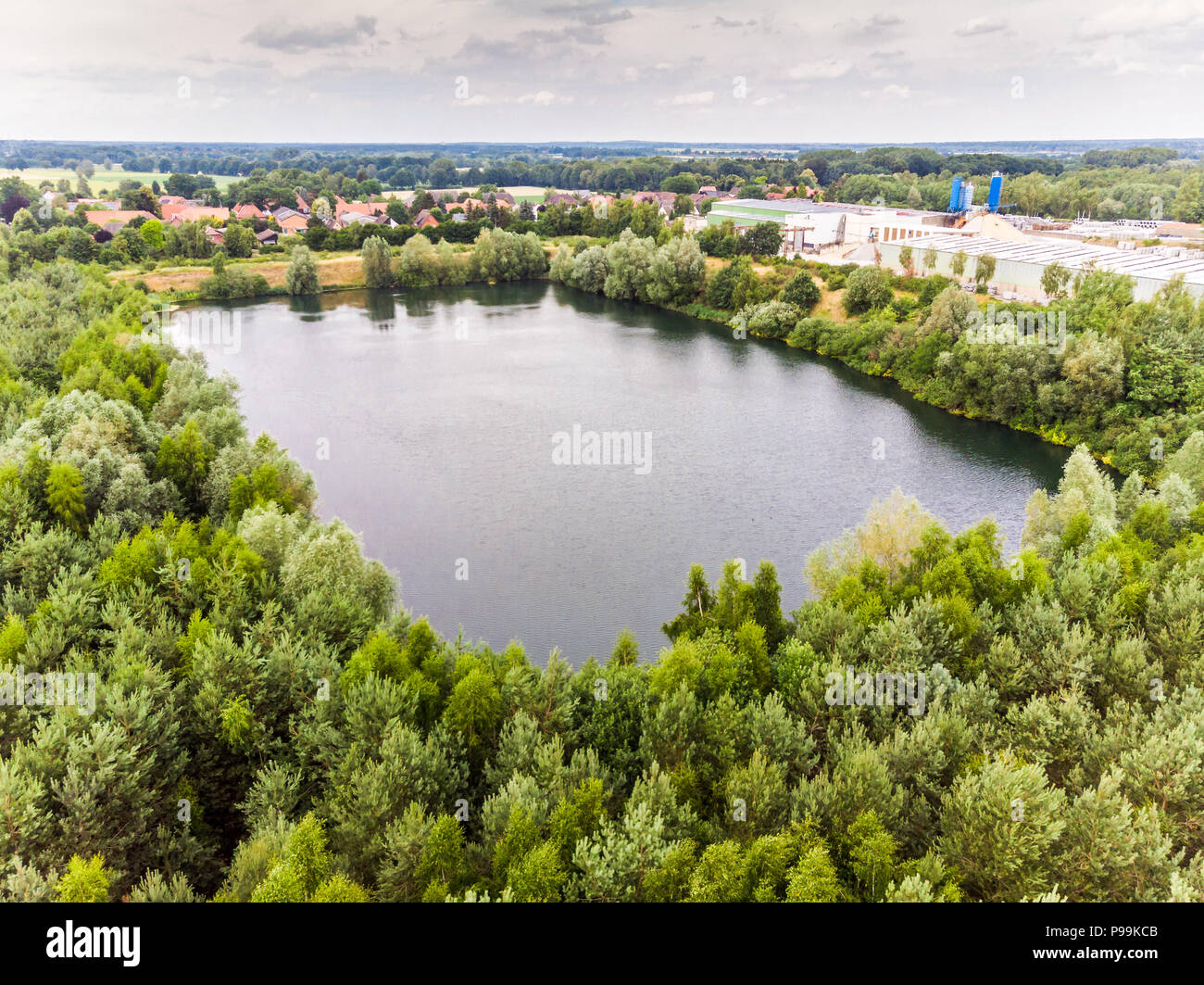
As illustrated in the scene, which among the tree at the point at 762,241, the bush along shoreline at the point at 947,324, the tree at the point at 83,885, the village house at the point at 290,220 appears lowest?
the tree at the point at 83,885

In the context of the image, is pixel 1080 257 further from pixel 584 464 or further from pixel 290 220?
pixel 290 220

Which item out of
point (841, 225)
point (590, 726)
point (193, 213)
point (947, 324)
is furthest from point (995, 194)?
point (590, 726)

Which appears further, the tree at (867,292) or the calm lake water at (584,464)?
the tree at (867,292)

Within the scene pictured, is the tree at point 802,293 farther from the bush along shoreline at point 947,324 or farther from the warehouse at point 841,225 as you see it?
the warehouse at point 841,225

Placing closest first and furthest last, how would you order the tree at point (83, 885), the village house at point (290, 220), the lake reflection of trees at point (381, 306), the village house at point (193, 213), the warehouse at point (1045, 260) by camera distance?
the tree at point (83, 885) < the warehouse at point (1045, 260) < the lake reflection of trees at point (381, 306) < the village house at point (193, 213) < the village house at point (290, 220)

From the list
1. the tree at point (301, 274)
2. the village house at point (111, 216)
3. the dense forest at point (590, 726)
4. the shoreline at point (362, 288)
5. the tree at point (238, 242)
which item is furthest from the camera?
the village house at point (111, 216)

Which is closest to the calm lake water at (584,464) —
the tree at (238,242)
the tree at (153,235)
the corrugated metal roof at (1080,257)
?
the corrugated metal roof at (1080,257)

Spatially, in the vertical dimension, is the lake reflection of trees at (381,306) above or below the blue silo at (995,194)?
below
